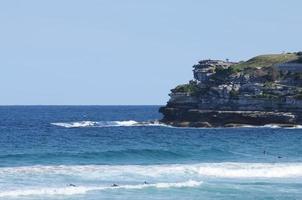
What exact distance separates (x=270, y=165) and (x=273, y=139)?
80.2 feet

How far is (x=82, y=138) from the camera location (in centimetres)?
7956

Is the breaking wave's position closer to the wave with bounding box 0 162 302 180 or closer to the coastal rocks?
the wave with bounding box 0 162 302 180

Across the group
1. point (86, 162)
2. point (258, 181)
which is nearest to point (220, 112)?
point (86, 162)

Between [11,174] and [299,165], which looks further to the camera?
[299,165]

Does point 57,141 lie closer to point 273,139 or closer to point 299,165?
point 273,139

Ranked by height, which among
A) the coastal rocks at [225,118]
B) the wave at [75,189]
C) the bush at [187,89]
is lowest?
the wave at [75,189]

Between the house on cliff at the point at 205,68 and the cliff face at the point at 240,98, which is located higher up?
the house on cliff at the point at 205,68

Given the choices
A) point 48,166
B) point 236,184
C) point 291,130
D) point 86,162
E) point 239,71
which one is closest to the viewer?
point 236,184

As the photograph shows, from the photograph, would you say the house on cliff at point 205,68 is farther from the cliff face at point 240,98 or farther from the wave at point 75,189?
the wave at point 75,189

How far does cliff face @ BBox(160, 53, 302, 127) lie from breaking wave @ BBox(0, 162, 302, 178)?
46910 millimetres

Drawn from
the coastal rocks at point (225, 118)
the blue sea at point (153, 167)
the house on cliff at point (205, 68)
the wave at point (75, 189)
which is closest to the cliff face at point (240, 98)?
the coastal rocks at point (225, 118)

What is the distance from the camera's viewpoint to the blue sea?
36844mm

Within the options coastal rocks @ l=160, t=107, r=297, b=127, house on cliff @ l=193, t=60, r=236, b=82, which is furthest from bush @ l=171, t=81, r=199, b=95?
house on cliff @ l=193, t=60, r=236, b=82

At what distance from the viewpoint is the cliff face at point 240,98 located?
96.8m
